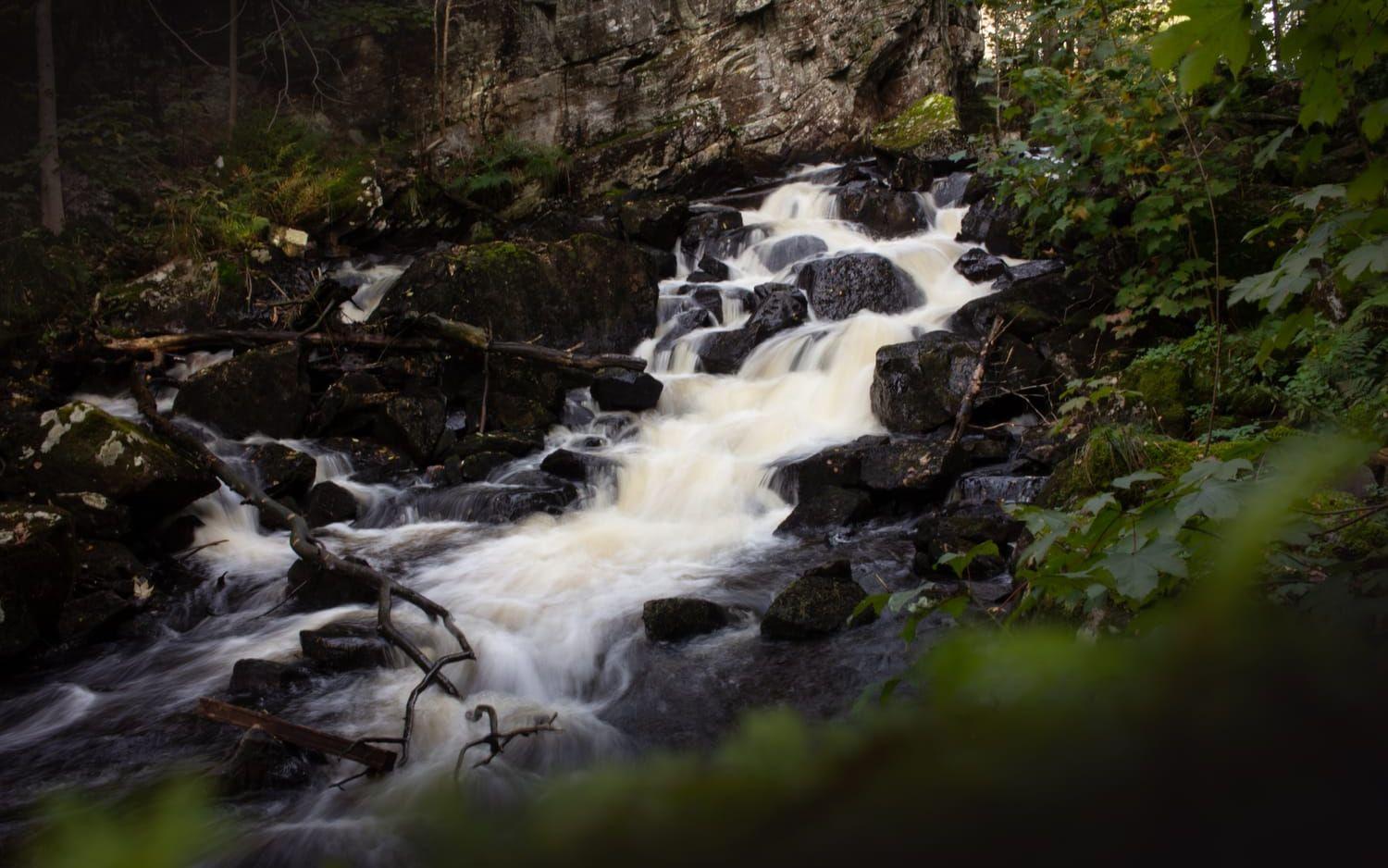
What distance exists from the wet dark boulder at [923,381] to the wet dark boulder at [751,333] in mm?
2516

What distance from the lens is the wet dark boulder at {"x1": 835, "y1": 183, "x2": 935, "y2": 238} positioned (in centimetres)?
1384

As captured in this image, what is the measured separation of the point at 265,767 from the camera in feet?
11.9

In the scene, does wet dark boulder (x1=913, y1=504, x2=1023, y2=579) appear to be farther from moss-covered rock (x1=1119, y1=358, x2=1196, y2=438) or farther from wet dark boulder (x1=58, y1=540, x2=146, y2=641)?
wet dark boulder (x1=58, y1=540, x2=146, y2=641)

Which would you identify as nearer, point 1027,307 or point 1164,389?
point 1164,389

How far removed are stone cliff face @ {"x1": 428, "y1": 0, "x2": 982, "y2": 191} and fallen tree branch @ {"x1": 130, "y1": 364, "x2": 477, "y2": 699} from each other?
11585 mm

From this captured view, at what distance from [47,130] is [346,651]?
13303mm

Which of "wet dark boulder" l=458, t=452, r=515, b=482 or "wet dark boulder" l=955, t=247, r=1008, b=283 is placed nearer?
"wet dark boulder" l=458, t=452, r=515, b=482

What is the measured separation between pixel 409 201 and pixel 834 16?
1039cm

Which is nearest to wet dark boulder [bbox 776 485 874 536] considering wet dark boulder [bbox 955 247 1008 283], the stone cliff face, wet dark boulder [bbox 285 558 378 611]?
wet dark boulder [bbox 285 558 378 611]

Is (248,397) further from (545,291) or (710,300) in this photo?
(710,300)

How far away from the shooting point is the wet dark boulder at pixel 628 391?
996 centimetres

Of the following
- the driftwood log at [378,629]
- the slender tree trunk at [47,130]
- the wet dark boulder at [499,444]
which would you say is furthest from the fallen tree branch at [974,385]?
the slender tree trunk at [47,130]

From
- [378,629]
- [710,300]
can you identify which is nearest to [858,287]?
[710,300]

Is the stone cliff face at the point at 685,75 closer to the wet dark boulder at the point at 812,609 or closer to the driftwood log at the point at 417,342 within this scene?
the driftwood log at the point at 417,342
